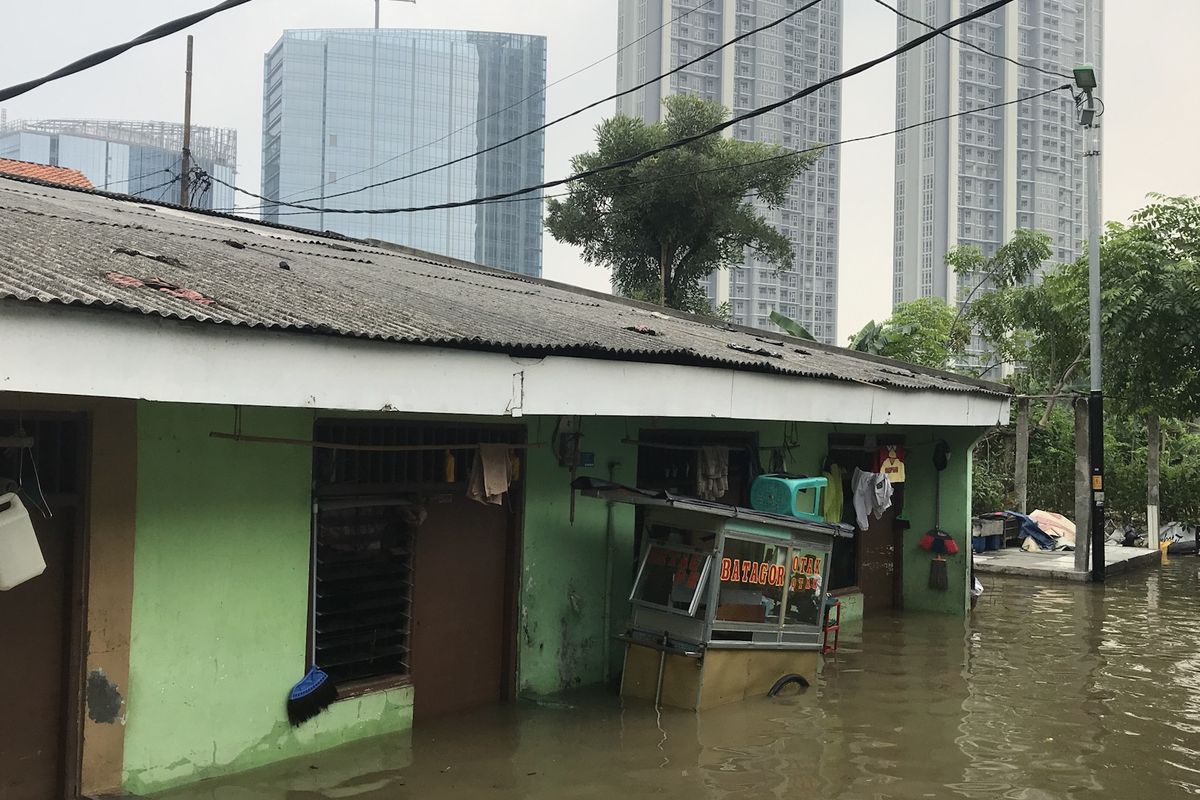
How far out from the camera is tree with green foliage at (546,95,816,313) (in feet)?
124

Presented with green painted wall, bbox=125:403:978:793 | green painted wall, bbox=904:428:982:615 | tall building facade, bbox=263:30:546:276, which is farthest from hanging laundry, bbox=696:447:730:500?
tall building facade, bbox=263:30:546:276

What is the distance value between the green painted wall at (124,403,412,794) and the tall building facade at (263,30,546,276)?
118 m

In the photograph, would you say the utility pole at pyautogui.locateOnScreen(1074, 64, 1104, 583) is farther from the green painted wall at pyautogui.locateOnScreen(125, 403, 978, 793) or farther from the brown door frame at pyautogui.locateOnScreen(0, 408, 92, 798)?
the brown door frame at pyautogui.locateOnScreen(0, 408, 92, 798)

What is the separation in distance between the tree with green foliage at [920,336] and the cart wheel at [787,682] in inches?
579

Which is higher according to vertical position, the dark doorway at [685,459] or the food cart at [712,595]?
the dark doorway at [685,459]

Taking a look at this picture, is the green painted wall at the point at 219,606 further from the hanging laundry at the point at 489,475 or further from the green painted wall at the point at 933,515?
the green painted wall at the point at 933,515

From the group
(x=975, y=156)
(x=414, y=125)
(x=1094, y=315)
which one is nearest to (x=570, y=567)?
(x=1094, y=315)

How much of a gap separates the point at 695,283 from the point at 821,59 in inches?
2581

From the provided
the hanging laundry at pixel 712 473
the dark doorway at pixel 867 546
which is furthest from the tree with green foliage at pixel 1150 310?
the hanging laundry at pixel 712 473

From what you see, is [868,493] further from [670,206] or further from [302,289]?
[670,206]

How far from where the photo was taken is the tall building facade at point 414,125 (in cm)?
12494

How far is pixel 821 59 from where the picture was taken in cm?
9781

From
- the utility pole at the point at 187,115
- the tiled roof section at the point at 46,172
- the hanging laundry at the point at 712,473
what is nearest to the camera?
the hanging laundry at the point at 712,473

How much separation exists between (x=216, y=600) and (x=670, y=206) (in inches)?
1275
